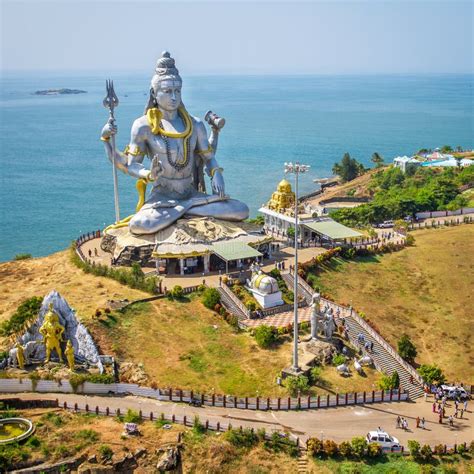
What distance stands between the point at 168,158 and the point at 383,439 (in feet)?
72.1

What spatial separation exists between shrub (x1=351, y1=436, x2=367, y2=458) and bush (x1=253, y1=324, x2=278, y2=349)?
7628 mm

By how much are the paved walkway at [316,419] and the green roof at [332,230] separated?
56.0ft

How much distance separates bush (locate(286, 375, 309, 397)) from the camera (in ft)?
89.7

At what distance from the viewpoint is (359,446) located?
77.8ft

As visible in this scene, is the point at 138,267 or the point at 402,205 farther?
the point at 402,205

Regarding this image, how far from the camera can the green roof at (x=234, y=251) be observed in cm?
3688

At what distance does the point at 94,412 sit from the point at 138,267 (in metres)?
12.1

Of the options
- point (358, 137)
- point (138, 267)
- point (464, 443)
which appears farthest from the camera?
point (358, 137)

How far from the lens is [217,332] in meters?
31.9

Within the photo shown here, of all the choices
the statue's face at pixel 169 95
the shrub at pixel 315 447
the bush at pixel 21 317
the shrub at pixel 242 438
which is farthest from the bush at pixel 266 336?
the statue's face at pixel 169 95

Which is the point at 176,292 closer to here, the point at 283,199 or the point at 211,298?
the point at 211,298

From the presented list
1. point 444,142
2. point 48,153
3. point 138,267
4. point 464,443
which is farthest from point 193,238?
point 444,142

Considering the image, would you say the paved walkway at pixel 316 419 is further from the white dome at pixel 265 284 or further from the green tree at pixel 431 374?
the white dome at pixel 265 284

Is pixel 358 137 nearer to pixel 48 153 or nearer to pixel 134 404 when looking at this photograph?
pixel 48 153
